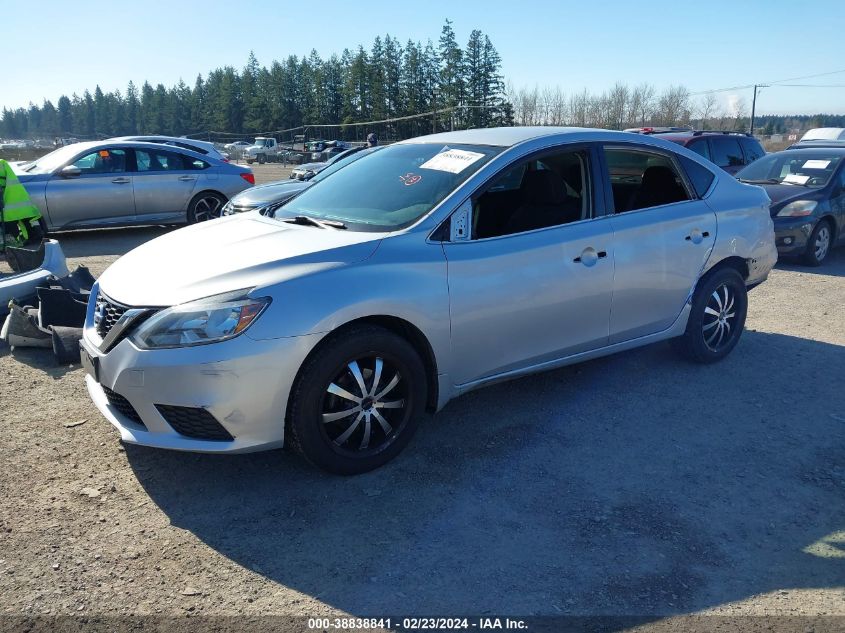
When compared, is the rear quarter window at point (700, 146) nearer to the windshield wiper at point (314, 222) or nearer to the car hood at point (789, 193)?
the car hood at point (789, 193)

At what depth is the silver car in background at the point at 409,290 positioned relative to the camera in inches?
126

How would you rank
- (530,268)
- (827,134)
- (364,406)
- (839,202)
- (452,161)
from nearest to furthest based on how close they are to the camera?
(364,406), (530,268), (452,161), (839,202), (827,134)

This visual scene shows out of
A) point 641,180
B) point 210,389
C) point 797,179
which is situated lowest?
point 210,389

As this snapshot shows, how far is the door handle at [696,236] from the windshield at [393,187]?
1.64 m

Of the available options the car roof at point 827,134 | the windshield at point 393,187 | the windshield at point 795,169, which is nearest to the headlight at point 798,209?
the windshield at point 795,169

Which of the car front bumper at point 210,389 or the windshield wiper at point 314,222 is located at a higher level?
the windshield wiper at point 314,222

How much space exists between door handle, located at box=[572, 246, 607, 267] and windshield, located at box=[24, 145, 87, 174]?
9442mm

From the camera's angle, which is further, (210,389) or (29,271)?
(29,271)

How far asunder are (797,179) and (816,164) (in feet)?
1.23

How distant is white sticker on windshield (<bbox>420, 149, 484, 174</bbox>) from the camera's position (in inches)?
162

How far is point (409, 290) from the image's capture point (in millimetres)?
3541

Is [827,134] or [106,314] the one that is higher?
[827,134]

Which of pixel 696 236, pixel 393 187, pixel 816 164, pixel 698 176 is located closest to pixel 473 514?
pixel 393 187

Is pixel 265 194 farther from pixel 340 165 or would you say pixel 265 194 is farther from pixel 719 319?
pixel 719 319
